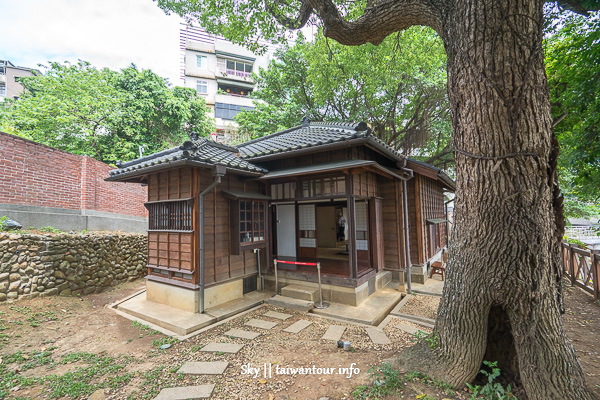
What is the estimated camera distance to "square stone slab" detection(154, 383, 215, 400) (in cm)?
289

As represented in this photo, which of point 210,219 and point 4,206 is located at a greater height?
point 4,206

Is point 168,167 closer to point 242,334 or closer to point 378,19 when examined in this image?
point 242,334

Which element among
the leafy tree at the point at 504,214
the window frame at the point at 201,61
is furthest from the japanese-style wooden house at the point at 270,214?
the window frame at the point at 201,61

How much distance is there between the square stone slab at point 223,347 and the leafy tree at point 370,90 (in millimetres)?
10665

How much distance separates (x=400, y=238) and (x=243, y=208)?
4.49 m

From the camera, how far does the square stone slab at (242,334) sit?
→ 4.44 meters

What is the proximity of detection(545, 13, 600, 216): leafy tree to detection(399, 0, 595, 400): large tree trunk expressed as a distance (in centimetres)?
193

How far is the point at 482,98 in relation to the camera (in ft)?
8.18

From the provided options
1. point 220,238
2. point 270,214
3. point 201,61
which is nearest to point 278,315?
point 220,238

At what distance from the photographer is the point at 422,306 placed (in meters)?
5.98

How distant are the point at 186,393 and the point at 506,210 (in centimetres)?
400

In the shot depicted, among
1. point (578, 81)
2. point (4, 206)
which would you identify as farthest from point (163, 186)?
point (578, 81)

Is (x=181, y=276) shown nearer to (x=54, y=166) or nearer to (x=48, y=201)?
(x=48, y=201)

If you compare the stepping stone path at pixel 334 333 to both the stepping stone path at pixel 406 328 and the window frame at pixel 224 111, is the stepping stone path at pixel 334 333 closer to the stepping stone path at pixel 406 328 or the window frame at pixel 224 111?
the stepping stone path at pixel 406 328
